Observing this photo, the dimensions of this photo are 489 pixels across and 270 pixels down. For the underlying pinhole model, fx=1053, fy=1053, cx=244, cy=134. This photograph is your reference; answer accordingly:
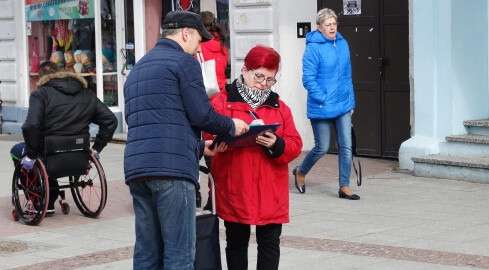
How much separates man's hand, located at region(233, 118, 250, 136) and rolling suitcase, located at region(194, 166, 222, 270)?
38 cm

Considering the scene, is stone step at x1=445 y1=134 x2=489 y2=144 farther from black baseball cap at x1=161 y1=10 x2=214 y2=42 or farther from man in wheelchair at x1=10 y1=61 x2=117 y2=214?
black baseball cap at x1=161 y1=10 x2=214 y2=42

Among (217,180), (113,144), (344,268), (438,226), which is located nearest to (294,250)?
(344,268)

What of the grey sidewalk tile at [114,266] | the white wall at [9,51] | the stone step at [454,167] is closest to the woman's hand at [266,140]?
the grey sidewalk tile at [114,266]

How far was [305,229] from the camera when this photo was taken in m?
8.64

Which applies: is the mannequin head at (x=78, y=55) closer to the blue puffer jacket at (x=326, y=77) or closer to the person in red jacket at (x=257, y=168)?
the blue puffer jacket at (x=326, y=77)

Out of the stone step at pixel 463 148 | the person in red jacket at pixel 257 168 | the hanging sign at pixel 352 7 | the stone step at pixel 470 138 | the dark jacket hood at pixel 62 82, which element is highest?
the hanging sign at pixel 352 7

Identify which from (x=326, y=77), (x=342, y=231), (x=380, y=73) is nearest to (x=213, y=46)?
(x=326, y=77)

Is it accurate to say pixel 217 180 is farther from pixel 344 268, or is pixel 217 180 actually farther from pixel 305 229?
pixel 305 229

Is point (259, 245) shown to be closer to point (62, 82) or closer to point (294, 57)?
point (62, 82)

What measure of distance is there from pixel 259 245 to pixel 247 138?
26.1 inches

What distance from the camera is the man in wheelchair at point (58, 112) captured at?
8992 millimetres

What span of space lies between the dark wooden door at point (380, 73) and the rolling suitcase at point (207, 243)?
763 centimetres

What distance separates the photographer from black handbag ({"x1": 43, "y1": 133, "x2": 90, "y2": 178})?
902 cm

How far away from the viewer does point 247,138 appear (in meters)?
5.53
